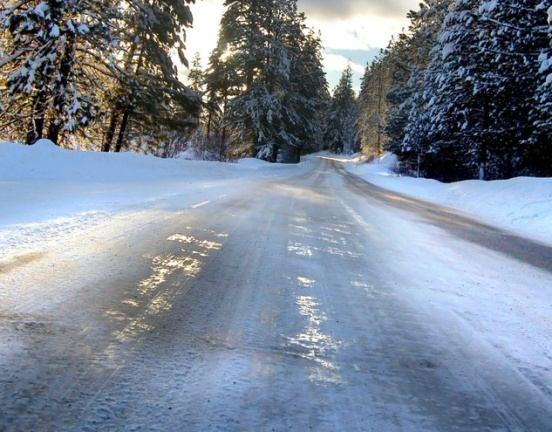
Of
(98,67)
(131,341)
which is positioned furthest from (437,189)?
(131,341)

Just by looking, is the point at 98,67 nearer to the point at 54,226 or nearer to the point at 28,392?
the point at 54,226

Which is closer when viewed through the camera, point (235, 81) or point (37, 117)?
point (37, 117)

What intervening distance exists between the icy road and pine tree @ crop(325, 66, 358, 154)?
93.2 m

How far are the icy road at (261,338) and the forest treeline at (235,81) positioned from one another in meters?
10.8

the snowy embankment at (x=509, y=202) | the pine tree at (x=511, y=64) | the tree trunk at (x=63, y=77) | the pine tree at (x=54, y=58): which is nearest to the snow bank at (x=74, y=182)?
the tree trunk at (x=63, y=77)

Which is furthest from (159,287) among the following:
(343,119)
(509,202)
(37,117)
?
(343,119)

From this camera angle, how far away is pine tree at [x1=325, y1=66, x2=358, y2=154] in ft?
320

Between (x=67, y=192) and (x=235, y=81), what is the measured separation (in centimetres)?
2531

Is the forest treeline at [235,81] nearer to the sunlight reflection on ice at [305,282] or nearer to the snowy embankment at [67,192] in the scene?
the snowy embankment at [67,192]

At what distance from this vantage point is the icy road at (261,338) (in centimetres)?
222

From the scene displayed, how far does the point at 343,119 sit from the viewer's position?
333 feet

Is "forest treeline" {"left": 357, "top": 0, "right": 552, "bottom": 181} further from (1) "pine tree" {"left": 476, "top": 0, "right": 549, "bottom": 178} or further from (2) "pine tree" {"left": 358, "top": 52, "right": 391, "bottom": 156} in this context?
(2) "pine tree" {"left": 358, "top": 52, "right": 391, "bottom": 156}

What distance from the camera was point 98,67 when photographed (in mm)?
17328

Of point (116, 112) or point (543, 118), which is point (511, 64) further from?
point (116, 112)
